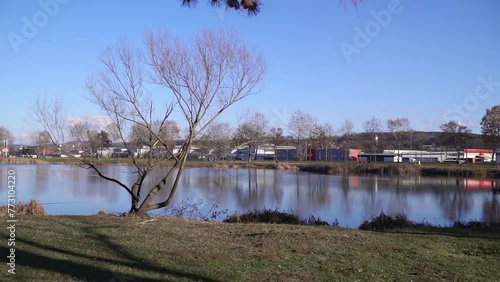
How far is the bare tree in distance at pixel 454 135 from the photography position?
201ft

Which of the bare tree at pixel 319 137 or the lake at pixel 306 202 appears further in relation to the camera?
the bare tree at pixel 319 137

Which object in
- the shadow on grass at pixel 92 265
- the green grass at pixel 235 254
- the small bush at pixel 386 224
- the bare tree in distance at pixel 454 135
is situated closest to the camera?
the shadow on grass at pixel 92 265

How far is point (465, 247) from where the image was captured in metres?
7.98

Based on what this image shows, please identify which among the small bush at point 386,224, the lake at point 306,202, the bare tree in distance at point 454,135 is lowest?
the lake at point 306,202

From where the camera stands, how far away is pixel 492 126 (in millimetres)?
53656

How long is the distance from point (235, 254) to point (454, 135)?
60983 millimetres

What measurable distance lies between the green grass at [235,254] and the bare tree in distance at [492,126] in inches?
1961

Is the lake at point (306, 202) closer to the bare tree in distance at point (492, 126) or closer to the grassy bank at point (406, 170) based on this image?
the grassy bank at point (406, 170)

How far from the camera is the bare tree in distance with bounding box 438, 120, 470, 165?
61312 mm

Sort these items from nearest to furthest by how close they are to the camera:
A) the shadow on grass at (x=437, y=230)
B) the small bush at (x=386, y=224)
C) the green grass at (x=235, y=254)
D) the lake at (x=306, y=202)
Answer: the green grass at (x=235, y=254) < the shadow on grass at (x=437, y=230) < the small bush at (x=386, y=224) < the lake at (x=306, y=202)

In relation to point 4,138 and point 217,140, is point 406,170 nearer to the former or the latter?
point 217,140

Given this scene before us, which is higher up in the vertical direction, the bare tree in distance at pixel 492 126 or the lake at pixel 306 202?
the bare tree in distance at pixel 492 126

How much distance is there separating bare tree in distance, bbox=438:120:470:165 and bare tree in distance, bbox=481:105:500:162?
6.28 metres

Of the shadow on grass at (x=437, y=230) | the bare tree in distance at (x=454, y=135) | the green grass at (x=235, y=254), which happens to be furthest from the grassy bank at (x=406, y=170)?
the green grass at (x=235, y=254)
